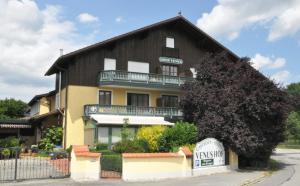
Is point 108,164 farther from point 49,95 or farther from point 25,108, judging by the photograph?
point 25,108

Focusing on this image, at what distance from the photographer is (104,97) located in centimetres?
3550

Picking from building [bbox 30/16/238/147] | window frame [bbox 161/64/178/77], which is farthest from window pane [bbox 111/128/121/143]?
window frame [bbox 161/64/178/77]

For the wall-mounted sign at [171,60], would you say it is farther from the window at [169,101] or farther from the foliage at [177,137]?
the foliage at [177,137]

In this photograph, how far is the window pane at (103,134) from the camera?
3188cm

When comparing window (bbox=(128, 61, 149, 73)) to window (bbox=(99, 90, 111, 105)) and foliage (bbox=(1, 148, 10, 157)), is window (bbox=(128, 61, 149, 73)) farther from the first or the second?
foliage (bbox=(1, 148, 10, 157))

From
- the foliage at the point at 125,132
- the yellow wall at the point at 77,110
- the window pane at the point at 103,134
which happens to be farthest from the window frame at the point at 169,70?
the window pane at the point at 103,134

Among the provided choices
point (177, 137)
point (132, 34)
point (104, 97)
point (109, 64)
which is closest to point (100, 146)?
point (104, 97)

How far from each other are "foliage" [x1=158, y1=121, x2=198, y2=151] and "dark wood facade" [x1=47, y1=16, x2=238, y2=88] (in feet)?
37.6

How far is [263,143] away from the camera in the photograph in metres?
25.4

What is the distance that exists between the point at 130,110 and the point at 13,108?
3756 centimetres

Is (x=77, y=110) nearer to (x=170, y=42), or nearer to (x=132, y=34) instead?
(x=132, y=34)

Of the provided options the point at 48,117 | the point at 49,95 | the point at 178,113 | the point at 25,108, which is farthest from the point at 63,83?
the point at 25,108

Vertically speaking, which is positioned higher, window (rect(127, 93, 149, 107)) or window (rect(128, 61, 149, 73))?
window (rect(128, 61, 149, 73))

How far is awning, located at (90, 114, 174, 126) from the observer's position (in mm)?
31953
